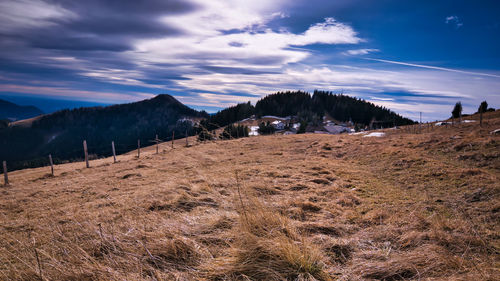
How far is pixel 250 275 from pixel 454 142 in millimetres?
15013

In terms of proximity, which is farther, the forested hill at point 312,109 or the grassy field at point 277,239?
the forested hill at point 312,109

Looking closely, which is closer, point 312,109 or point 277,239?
point 277,239

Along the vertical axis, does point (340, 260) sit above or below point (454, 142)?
below

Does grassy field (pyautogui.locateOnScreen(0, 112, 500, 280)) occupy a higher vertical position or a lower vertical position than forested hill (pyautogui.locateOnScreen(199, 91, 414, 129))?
lower

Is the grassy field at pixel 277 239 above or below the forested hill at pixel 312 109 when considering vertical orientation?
below

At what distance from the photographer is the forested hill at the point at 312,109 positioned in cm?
11099

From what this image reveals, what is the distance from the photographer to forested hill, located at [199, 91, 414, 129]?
111 meters

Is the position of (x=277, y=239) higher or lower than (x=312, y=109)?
lower

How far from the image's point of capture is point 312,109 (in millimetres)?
129125

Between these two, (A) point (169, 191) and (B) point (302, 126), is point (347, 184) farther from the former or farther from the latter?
(B) point (302, 126)

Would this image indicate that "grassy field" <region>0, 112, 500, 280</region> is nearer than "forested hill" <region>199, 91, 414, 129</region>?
Yes

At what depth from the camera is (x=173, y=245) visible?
260 centimetres

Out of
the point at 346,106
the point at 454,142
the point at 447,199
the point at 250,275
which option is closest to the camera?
the point at 250,275

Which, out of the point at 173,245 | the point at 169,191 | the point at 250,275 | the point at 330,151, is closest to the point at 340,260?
the point at 250,275
